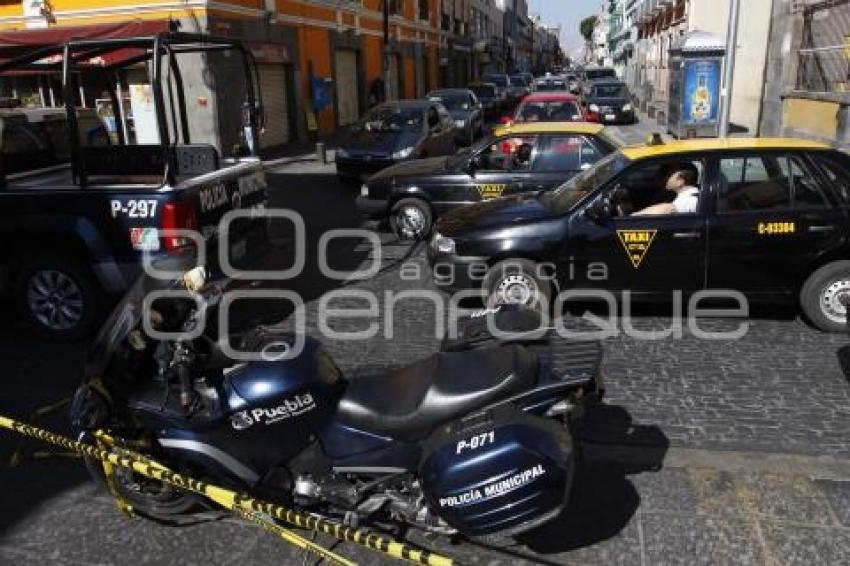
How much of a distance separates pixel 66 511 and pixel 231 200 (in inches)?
134

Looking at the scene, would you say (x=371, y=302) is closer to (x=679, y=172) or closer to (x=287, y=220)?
(x=679, y=172)

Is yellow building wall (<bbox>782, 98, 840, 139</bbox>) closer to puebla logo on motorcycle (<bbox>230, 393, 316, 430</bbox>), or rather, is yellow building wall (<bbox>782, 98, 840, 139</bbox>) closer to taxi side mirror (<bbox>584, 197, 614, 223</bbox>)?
taxi side mirror (<bbox>584, 197, 614, 223</bbox>)

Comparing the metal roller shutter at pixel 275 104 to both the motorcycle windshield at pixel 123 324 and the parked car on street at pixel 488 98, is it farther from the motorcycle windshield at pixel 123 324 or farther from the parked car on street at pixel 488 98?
the motorcycle windshield at pixel 123 324

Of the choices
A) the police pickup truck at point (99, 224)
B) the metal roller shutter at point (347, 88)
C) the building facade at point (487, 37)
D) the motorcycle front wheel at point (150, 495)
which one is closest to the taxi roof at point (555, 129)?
the police pickup truck at point (99, 224)

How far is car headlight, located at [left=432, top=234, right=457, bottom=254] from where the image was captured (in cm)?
662

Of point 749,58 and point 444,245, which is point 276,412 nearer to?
point 444,245

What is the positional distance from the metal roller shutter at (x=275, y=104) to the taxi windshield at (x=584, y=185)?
640 inches

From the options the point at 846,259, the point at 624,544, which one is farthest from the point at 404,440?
the point at 846,259

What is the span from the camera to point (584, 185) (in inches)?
262

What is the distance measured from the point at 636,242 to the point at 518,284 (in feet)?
3.52

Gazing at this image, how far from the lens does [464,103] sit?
22.6 meters

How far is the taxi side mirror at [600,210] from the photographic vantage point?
6.17 metres

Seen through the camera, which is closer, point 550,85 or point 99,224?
point 99,224

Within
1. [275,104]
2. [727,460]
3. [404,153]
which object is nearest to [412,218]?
[404,153]
